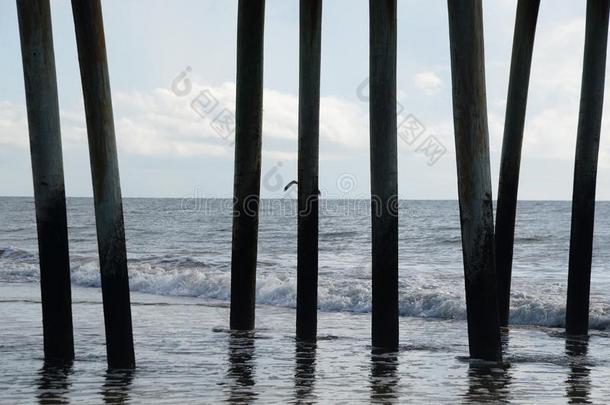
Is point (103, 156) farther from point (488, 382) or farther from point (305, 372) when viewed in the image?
point (488, 382)

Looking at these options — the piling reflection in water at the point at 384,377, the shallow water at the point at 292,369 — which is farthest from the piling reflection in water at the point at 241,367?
the piling reflection in water at the point at 384,377

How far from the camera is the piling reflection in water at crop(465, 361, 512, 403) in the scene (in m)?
7.08

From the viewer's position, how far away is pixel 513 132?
10.1 m

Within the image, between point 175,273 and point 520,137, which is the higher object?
point 520,137

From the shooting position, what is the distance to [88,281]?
2172cm

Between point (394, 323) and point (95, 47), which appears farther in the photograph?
point (394, 323)

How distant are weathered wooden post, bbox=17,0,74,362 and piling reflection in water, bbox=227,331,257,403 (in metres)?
1.62

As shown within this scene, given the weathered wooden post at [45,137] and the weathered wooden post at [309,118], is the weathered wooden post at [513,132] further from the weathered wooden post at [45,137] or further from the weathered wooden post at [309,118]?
the weathered wooden post at [45,137]

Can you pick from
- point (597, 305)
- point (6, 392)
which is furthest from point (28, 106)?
point (597, 305)

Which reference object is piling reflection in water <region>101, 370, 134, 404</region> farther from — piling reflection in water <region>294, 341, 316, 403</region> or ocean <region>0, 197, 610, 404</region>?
piling reflection in water <region>294, 341, 316, 403</region>

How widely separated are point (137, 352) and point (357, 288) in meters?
7.99

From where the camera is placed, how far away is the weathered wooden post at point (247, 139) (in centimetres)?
941

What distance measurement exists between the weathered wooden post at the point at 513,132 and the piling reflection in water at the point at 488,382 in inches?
77.0

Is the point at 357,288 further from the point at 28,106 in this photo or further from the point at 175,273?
the point at 28,106
